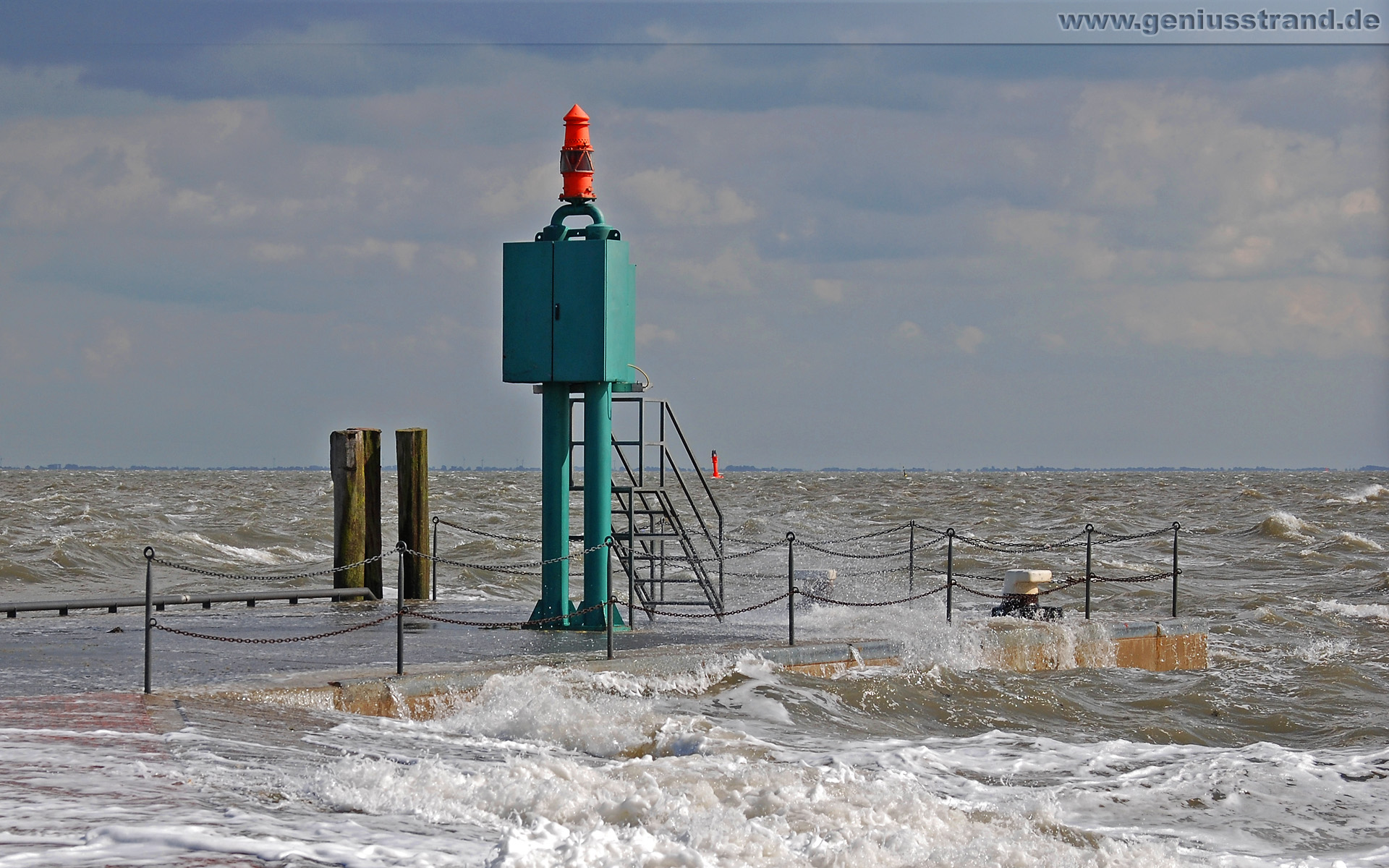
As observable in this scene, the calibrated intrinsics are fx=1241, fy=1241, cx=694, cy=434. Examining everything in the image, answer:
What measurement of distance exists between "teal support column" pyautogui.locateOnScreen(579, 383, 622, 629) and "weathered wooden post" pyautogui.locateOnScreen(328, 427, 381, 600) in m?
4.88

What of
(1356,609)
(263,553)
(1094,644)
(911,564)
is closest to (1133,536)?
(1094,644)

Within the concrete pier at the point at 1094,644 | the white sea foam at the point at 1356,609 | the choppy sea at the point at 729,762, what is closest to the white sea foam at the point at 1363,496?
the white sea foam at the point at 1356,609

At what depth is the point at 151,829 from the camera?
18.8 feet

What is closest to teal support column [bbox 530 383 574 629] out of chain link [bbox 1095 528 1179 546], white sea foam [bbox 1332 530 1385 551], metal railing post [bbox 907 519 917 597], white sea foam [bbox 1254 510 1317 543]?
metal railing post [bbox 907 519 917 597]

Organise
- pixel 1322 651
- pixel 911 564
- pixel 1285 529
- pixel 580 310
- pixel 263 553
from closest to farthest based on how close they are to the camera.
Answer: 1. pixel 580 310
2. pixel 911 564
3. pixel 1322 651
4. pixel 263 553
5. pixel 1285 529

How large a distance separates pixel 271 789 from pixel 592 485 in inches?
252

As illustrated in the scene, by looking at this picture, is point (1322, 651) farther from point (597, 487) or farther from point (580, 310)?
point (580, 310)

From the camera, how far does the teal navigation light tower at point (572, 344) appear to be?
40.6 ft

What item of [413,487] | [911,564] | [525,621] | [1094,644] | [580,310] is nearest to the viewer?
[580,310]

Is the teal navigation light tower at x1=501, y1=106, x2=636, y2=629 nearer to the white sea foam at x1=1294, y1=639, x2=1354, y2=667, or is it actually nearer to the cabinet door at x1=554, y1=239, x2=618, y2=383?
the cabinet door at x1=554, y1=239, x2=618, y2=383

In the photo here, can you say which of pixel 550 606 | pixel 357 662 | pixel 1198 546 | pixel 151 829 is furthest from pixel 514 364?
pixel 1198 546

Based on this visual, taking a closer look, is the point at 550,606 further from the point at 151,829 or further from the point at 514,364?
the point at 151,829

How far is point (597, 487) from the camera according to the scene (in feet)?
41.9

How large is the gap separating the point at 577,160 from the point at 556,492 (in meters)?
3.41
